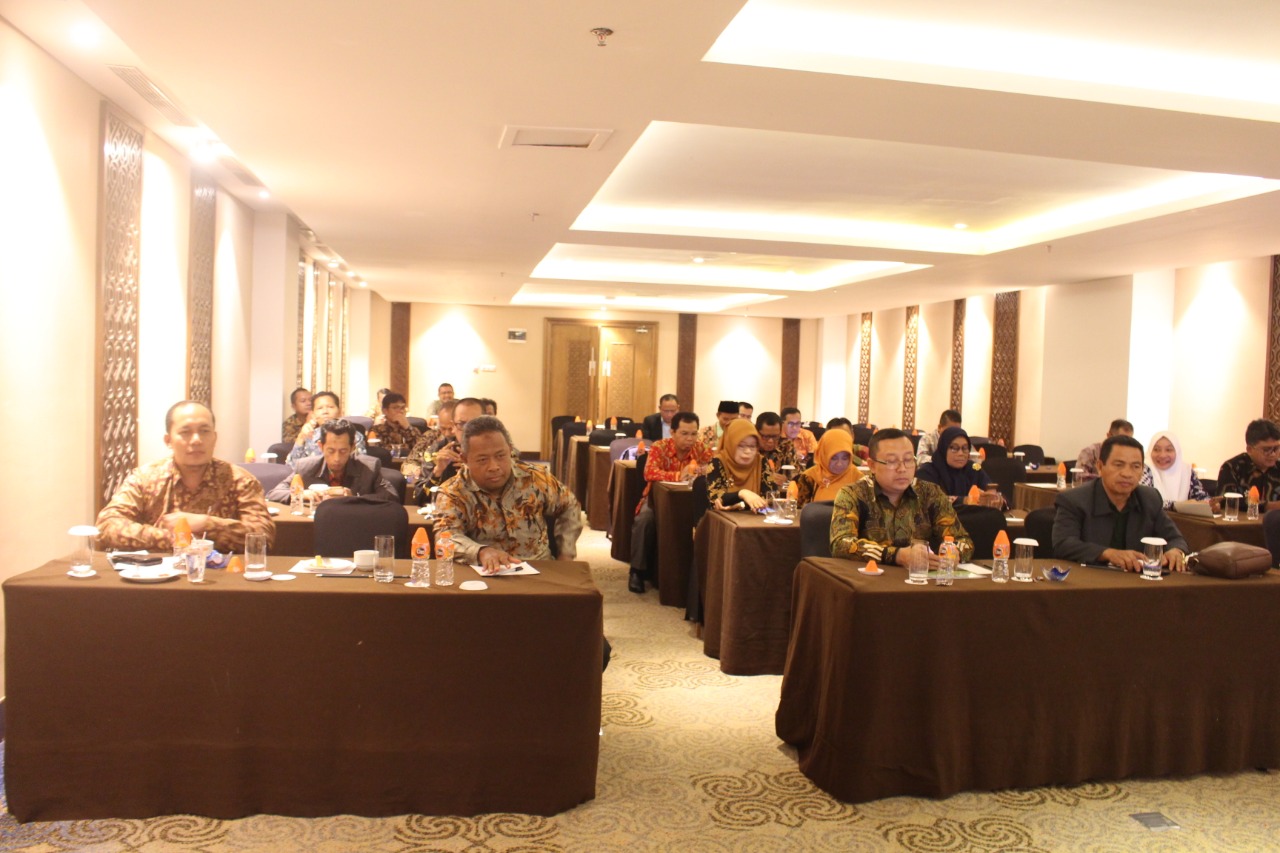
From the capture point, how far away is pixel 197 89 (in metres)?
4.58

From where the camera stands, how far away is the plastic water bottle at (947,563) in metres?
3.70

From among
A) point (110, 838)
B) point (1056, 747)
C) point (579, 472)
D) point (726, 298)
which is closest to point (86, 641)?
point (110, 838)

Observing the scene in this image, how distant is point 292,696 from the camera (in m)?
3.29

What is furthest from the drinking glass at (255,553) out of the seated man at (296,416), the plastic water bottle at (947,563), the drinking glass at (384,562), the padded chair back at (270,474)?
the seated man at (296,416)

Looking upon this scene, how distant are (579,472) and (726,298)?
632 cm

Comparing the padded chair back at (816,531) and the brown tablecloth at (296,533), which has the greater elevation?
the padded chair back at (816,531)

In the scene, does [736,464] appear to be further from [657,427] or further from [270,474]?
[657,427]

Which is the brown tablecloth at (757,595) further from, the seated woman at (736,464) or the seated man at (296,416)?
the seated man at (296,416)

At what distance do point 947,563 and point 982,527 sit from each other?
1.04 metres

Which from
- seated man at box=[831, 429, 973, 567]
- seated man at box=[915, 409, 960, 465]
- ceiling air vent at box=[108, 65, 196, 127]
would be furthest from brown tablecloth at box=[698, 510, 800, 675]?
seated man at box=[915, 409, 960, 465]

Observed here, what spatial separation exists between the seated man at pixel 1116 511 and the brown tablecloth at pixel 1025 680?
1.27 ft

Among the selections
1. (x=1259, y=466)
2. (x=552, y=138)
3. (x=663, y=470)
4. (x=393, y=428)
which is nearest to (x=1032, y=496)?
(x=1259, y=466)

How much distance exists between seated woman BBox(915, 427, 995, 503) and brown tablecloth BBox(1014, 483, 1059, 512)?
4.62 ft

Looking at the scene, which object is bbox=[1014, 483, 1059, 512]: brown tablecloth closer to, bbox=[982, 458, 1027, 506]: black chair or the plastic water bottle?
bbox=[982, 458, 1027, 506]: black chair
